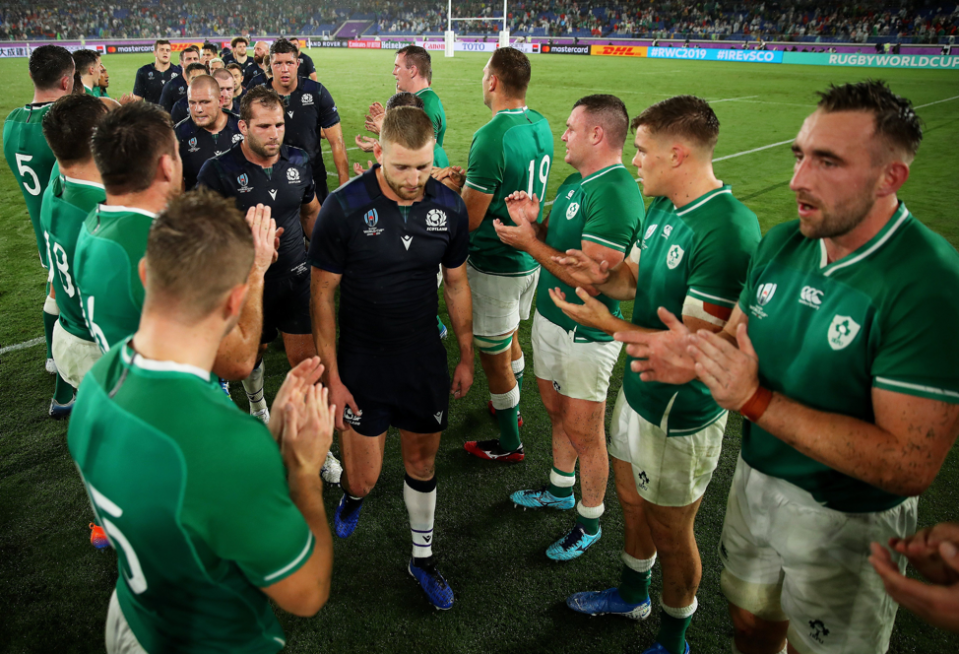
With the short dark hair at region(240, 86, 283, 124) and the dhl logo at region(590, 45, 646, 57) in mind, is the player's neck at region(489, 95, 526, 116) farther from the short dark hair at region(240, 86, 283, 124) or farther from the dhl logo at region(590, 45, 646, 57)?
the dhl logo at region(590, 45, 646, 57)

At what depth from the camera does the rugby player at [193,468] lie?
1485 mm

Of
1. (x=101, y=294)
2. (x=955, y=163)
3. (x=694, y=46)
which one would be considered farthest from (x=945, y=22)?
(x=101, y=294)

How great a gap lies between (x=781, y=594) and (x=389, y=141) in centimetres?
273

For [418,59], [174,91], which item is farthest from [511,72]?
[174,91]

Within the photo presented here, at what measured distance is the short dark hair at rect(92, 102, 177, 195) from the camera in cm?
254

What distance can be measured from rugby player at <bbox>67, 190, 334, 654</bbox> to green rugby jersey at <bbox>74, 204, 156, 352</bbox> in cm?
89

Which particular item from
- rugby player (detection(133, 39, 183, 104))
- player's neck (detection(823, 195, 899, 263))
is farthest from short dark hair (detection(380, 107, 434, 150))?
rugby player (detection(133, 39, 183, 104))

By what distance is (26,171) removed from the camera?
4758 millimetres

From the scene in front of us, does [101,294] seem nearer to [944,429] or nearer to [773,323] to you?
[773,323]

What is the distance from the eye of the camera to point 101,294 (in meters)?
2.47

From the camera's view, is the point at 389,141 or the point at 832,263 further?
the point at 389,141

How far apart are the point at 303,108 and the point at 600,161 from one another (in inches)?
203

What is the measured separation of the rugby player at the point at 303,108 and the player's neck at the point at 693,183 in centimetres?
520

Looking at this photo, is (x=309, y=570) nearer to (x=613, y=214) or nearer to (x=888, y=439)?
(x=888, y=439)
